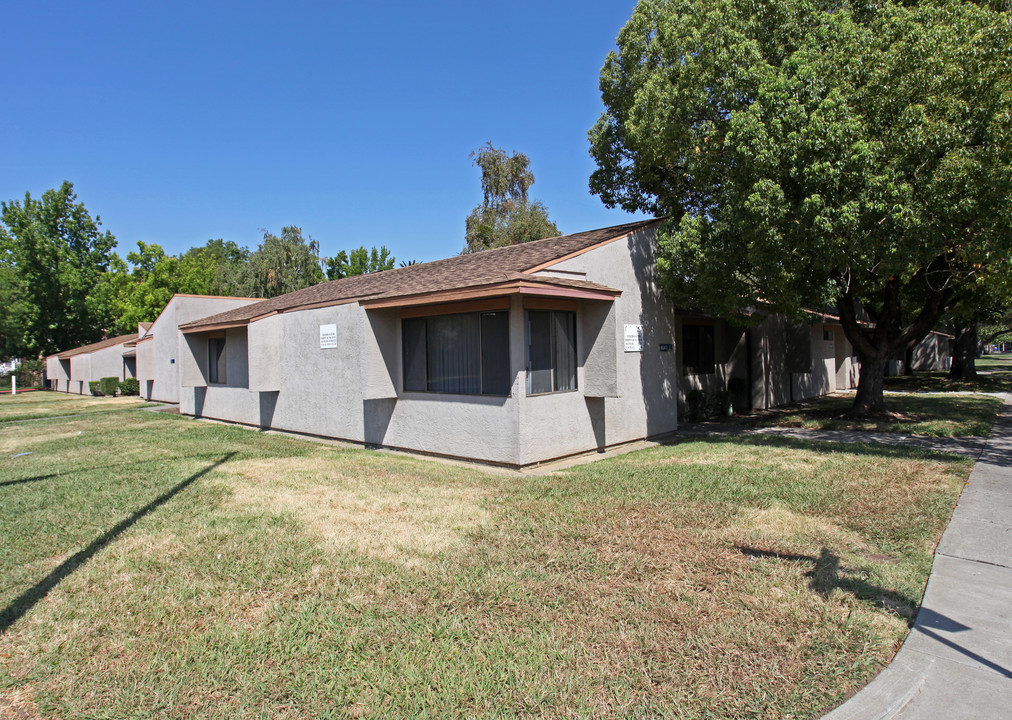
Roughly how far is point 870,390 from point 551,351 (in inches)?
376

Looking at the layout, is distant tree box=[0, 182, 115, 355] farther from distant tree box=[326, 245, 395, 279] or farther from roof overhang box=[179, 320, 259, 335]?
roof overhang box=[179, 320, 259, 335]

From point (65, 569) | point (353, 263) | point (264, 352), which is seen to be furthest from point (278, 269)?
point (65, 569)

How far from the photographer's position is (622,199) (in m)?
17.9

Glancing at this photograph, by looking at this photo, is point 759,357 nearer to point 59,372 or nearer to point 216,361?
point 216,361

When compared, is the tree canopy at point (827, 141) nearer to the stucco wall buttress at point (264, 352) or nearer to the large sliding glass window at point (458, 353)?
the large sliding glass window at point (458, 353)

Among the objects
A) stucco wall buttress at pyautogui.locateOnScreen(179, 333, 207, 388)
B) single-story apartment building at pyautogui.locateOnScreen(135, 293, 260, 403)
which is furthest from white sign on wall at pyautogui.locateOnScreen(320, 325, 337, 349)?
single-story apartment building at pyautogui.locateOnScreen(135, 293, 260, 403)

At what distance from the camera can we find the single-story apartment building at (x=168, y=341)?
73.6 ft

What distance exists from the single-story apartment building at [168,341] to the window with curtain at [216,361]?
42.8 inches

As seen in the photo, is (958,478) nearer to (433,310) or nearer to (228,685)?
(433,310)

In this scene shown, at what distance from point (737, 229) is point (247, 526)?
384 inches

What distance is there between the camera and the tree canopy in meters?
9.41

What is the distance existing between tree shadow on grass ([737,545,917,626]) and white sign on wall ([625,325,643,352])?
6471mm

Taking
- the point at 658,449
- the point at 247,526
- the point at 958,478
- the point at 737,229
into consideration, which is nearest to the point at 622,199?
the point at 737,229

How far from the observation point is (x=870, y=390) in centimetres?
1491
